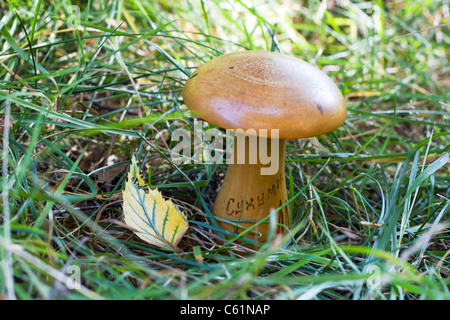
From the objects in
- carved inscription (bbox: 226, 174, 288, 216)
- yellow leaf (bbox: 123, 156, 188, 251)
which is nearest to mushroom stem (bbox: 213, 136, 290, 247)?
carved inscription (bbox: 226, 174, 288, 216)

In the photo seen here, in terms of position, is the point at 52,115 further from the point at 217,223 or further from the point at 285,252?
the point at 285,252

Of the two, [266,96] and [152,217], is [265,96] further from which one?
[152,217]

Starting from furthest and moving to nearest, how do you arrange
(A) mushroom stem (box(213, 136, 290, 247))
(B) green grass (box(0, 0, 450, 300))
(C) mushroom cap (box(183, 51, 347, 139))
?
(A) mushroom stem (box(213, 136, 290, 247))
(C) mushroom cap (box(183, 51, 347, 139))
(B) green grass (box(0, 0, 450, 300))

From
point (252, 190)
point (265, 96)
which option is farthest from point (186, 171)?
point (265, 96)

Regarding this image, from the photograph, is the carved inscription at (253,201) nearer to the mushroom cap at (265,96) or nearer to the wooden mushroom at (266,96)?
the wooden mushroom at (266,96)

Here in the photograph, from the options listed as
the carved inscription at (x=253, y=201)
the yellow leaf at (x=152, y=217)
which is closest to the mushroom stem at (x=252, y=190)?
the carved inscription at (x=253, y=201)

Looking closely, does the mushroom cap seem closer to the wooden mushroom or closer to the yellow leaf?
the wooden mushroom
